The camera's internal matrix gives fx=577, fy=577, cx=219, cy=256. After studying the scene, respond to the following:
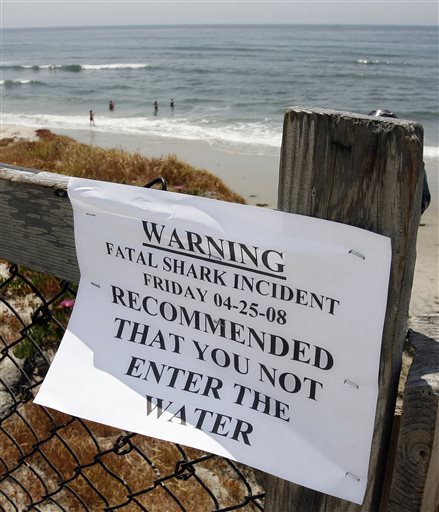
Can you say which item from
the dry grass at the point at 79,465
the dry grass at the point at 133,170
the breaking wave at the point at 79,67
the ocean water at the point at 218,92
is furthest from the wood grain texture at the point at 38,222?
the breaking wave at the point at 79,67

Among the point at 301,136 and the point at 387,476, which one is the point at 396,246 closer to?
the point at 301,136

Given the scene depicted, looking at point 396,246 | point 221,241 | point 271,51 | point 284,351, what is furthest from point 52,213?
point 271,51

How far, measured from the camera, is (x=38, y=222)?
127 cm

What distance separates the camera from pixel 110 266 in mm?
1104

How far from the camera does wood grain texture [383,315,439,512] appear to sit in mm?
885

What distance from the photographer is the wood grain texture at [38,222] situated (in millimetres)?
1207

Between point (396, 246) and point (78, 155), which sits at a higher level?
point (396, 246)

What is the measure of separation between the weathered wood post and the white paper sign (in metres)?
0.03

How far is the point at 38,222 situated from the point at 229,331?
542 millimetres

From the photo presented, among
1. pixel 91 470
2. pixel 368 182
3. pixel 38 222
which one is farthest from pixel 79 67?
pixel 368 182

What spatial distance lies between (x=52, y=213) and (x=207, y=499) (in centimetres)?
204

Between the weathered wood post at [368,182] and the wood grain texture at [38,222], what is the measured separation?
1.74ft

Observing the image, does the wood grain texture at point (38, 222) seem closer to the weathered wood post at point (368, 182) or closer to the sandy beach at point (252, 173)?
the weathered wood post at point (368, 182)

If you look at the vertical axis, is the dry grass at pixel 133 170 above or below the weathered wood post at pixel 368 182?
below
